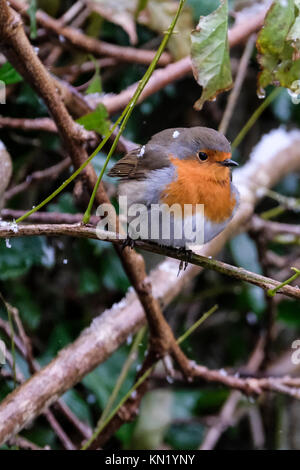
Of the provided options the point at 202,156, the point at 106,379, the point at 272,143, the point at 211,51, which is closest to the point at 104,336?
the point at 106,379

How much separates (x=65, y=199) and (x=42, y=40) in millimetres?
592

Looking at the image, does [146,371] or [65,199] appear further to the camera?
[65,199]

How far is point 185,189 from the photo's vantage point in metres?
1.33

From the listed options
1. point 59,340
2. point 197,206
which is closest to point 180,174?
point 197,206

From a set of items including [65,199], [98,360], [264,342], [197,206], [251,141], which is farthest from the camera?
[251,141]

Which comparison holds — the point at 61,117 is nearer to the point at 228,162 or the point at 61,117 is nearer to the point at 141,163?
the point at 141,163

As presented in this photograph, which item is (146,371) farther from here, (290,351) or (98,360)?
(290,351)

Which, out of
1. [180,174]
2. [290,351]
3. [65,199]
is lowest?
[180,174]

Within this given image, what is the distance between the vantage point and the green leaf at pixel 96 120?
1.41m

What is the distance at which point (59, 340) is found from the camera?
2031 mm

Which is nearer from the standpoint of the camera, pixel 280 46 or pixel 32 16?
pixel 280 46

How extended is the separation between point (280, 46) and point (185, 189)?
36 centimetres

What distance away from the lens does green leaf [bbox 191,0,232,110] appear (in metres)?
1.10

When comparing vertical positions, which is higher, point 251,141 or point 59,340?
point 251,141
